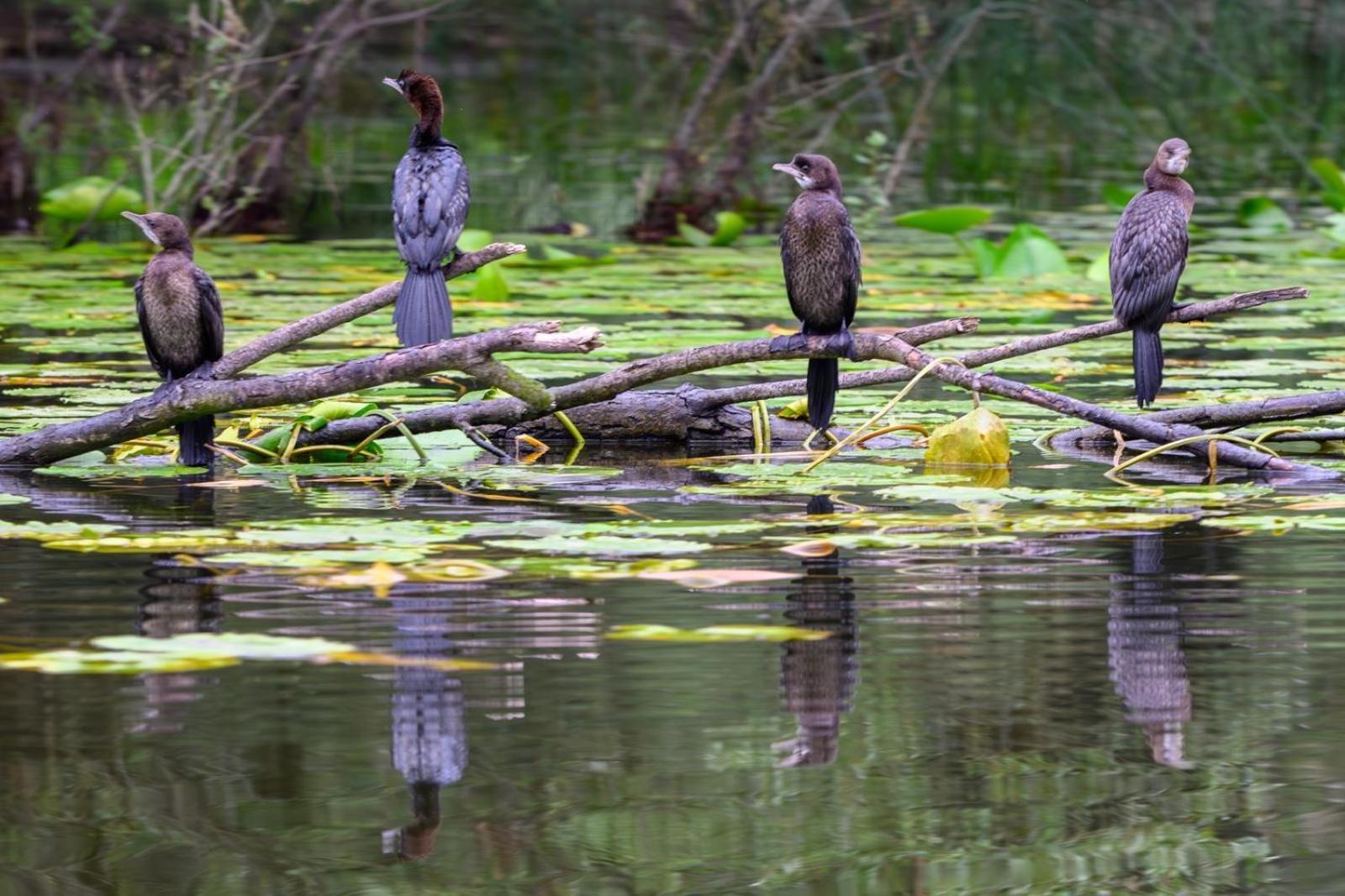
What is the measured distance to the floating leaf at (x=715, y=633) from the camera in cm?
392

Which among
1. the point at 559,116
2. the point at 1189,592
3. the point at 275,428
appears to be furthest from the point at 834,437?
the point at 559,116

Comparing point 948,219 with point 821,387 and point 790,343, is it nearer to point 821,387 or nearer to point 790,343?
point 821,387

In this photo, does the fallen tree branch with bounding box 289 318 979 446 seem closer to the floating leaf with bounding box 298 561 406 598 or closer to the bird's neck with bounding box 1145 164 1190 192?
the bird's neck with bounding box 1145 164 1190 192

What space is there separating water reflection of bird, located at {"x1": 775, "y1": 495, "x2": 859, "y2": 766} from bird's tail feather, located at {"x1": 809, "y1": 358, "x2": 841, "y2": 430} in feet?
3.90

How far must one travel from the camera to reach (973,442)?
5957 millimetres

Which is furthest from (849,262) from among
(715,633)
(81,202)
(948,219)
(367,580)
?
(81,202)

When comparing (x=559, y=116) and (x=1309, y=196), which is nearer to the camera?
(x=1309, y=196)

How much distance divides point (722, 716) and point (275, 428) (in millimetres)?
3067

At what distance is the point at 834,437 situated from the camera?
257 inches

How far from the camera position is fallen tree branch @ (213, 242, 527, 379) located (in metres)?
5.51

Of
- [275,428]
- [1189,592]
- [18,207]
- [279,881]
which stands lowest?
[279,881]

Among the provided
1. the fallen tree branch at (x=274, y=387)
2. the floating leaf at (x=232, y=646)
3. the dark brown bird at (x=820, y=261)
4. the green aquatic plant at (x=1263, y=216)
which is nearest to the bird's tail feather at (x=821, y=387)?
the dark brown bird at (x=820, y=261)

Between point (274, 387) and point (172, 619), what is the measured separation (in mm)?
1369

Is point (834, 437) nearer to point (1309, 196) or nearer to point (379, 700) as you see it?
point (379, 700)
